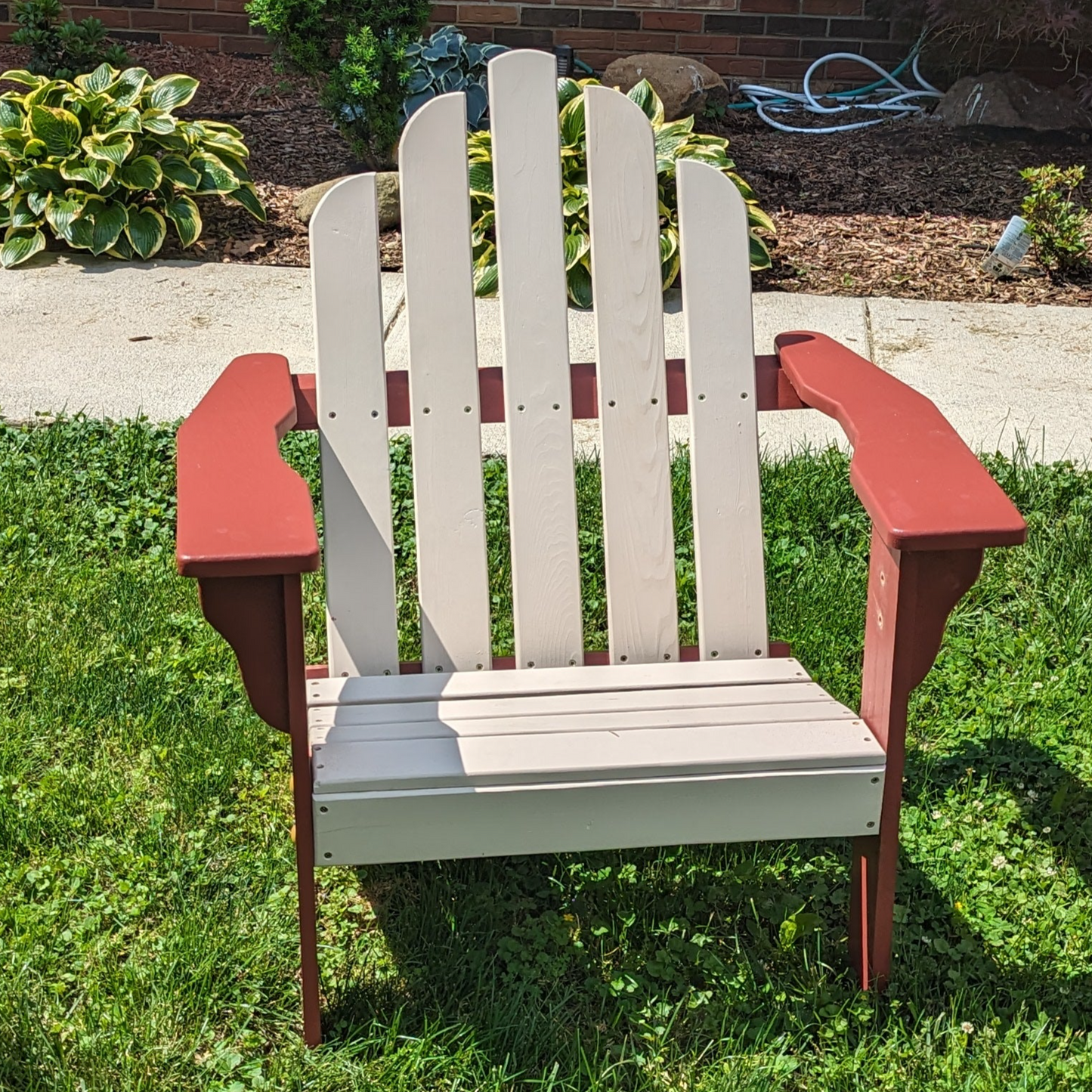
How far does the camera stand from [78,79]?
5.29m

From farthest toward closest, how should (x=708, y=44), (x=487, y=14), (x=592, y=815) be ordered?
(x=708, y=44), (x=487, y=14), (x=592, y=815)

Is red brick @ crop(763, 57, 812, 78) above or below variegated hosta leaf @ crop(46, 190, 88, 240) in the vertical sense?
above

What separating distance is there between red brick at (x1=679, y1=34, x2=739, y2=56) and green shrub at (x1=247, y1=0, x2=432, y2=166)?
2.15 metres

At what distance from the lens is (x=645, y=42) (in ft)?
22.8

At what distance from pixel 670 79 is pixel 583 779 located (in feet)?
17.3

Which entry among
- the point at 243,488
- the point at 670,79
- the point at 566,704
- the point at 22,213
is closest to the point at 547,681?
the point at 566,704

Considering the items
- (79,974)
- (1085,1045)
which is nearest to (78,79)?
(79,974)

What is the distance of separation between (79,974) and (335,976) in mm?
402

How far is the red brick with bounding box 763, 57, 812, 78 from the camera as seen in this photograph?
7039mm

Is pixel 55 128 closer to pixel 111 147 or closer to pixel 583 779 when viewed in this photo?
pixel 111 147

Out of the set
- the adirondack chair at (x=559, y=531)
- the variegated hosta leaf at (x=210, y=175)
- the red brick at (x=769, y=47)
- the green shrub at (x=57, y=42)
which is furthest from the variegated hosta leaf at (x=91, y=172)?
the red brick at (x=769, y=47)

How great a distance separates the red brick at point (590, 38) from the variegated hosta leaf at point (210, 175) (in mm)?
2527

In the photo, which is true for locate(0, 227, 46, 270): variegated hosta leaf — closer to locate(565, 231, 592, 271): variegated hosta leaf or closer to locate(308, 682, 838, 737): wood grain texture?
locate(565, 231, 592, 271): variegated hosta leaf

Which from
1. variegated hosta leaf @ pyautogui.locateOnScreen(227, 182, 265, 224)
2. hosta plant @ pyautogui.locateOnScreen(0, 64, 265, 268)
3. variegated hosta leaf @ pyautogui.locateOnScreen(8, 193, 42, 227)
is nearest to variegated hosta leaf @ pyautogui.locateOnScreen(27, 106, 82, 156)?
hosta plant @ pyautogui.locateOnScreen(0, 64, 265, 268)
